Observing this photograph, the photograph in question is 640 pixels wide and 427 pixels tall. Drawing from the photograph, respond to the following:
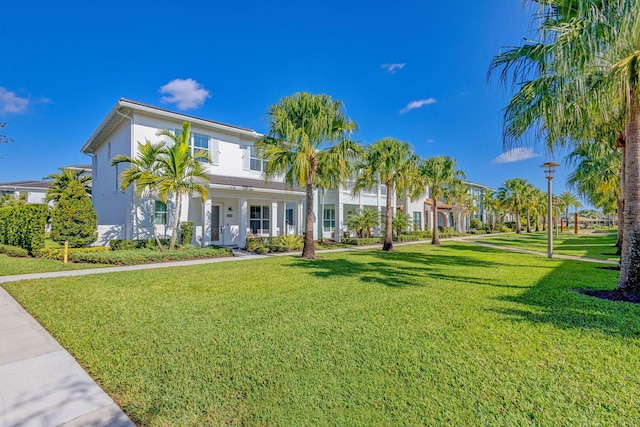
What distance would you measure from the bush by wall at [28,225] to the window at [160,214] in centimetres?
459

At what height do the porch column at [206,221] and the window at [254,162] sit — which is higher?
the window at [254,162]

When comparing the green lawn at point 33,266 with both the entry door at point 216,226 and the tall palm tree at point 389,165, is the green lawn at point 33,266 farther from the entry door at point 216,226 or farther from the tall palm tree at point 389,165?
the tall palm tree at point 389,165

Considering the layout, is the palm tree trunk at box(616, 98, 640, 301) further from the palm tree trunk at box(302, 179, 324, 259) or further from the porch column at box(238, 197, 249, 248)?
the porch column at box(238, 197, 249, 248)

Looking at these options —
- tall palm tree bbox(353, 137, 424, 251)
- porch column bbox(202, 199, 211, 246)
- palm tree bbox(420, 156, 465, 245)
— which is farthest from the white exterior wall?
palm tree bbox(420, 156, 465, 245)

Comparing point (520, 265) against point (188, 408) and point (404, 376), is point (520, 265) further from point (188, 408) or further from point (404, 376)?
point (188, 408)

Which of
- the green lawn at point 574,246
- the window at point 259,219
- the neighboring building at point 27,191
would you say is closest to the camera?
the green lawn at point 574,246

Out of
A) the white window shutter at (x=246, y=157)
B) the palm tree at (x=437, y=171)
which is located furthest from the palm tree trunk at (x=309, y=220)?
the palm tree at (x=437, y=171)

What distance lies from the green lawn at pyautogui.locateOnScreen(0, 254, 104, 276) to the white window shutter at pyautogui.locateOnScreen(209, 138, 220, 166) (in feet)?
30.4

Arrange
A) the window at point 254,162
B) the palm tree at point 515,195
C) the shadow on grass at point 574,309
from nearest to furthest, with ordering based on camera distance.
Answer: the shadow on grass at point 574,309, the window at point 254,162, the palm tree at point 515,195

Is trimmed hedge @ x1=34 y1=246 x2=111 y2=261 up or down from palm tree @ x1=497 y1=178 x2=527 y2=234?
down

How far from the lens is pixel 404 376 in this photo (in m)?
3.45

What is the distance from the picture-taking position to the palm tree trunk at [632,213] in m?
6.88

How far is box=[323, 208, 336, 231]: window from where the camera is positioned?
89.7 ft

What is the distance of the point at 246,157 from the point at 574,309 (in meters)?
18.8
